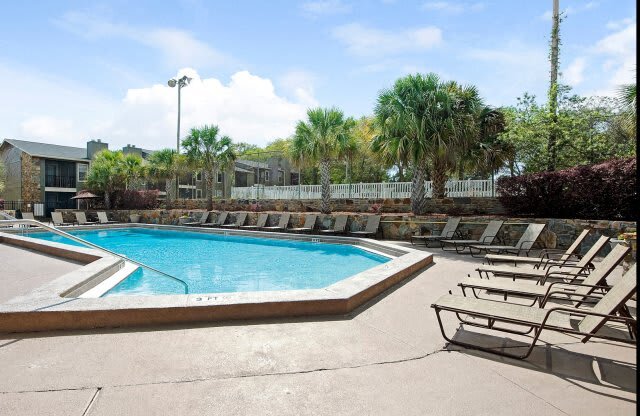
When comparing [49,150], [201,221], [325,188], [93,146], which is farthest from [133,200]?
[325,188]

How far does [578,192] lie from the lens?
36.3 ft

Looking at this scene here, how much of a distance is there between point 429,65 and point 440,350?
48.0 feet

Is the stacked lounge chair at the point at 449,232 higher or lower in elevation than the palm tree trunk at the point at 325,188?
lower

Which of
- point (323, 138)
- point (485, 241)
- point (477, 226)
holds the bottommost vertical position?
point (485, 241)

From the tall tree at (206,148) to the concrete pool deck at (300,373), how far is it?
2025cm

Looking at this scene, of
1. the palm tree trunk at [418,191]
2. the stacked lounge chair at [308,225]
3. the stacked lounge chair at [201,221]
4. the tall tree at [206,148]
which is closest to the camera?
the palm tree trunk at [418,191]

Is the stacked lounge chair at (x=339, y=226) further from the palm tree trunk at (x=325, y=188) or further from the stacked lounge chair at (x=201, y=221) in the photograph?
the stacked lounge chair at (x=201, y=221)

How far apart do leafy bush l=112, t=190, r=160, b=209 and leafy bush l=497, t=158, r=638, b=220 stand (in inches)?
Answer: 967

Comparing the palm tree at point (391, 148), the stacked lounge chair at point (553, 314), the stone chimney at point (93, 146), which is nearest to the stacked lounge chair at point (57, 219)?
the stone chimney at point (93, 146)

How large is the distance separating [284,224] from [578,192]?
36.7 ft

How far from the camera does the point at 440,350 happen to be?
355 cm

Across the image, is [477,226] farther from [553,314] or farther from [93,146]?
[93,146]

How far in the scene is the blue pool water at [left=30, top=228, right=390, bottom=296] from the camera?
7.84 metres

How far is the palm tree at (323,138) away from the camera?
17703 millimetres
